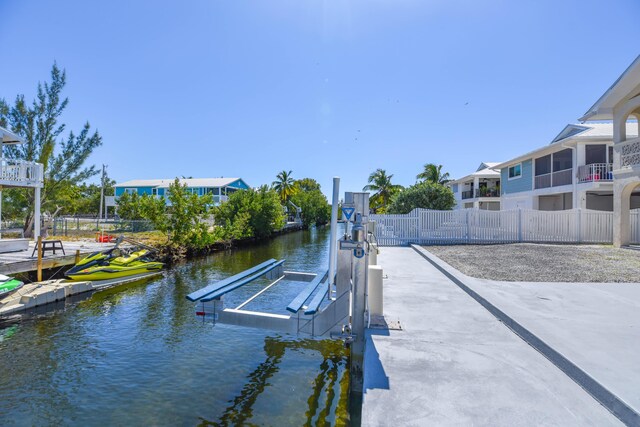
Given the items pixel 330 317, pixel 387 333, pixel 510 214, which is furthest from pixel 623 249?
pixel 330 317

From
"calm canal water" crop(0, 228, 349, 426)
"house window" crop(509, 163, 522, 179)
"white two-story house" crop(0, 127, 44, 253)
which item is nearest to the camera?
"calm canal water" crop(0, 228, 349, 426)

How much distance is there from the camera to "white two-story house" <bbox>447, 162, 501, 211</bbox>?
3356cm

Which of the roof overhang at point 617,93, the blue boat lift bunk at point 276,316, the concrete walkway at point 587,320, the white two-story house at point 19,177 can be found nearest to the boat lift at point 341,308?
the blue boat lift bunk at point 276,316

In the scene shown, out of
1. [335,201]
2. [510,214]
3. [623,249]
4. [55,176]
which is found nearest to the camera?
[335,201]

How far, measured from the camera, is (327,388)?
544 centimetres

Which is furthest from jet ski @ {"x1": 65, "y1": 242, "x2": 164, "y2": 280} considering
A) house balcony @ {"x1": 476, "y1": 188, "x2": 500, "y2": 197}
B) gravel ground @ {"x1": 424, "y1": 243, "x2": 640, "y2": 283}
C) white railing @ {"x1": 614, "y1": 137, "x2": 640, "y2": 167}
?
house balcony @ {"x1": 476, "y1": 188, "x2": 500, "y2": 197}

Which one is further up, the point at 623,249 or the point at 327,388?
the point at 623,249

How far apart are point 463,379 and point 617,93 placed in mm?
16243

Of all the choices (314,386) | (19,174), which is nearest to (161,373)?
(314,386)

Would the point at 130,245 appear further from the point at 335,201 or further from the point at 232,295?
the point at 335,201

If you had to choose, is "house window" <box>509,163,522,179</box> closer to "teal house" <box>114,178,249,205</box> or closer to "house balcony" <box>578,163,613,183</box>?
"house balcony" <box>578,163,613,183</box>

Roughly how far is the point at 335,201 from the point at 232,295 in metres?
7.84

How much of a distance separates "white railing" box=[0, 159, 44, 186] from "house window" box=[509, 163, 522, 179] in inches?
1166

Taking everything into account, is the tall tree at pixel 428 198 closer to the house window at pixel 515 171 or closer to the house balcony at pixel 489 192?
the house window at pixel 515 171
